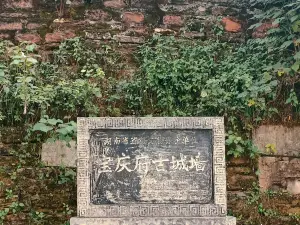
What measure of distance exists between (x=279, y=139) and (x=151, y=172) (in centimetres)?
142

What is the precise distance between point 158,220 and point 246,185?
1156 millimetres

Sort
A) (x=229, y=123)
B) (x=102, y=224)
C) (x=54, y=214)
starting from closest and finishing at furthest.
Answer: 1. (x=102, y=224)
2. (x=54, y=214)
3. (x=229, y=123)

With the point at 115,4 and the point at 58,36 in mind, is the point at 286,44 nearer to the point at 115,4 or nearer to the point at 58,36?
the point at 115,4

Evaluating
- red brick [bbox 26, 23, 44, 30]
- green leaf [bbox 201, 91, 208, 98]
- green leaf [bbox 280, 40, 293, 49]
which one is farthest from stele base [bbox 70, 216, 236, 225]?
red brick [bbox 26, 23, 44, 30]

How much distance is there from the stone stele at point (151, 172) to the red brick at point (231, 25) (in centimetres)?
169

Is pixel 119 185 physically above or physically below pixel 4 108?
below

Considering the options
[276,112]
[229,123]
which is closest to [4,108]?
[229,123]

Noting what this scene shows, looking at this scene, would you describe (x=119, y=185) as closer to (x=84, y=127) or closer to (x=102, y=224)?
(x=102, y=224)

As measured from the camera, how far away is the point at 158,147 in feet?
10.4

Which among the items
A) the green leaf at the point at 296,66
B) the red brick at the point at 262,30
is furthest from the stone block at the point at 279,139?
the red brick at the point at 262,30

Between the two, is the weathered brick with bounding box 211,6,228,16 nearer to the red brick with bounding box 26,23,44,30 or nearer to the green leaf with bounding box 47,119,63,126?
the red brick with bounding box 26,23,44,30

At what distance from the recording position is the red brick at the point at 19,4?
4348 mm

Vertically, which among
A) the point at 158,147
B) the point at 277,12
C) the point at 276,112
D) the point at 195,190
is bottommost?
the point at 195,190

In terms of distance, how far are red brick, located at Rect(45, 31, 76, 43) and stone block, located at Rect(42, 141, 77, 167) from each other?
3.71 feet
